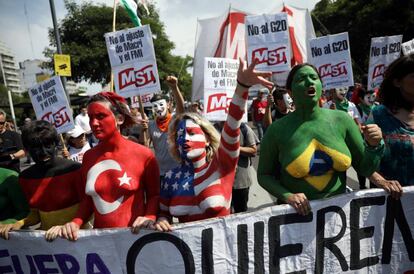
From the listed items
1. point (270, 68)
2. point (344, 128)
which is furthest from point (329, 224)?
point (270, 68)

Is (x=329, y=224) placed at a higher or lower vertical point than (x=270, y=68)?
lower

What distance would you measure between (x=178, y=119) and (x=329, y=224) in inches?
44.5

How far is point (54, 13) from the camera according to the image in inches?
374

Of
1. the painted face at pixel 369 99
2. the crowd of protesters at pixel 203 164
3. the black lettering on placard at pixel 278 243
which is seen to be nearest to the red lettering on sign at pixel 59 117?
the crowd of protesters at pixel 203 164

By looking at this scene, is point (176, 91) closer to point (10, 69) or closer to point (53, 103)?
point (53, 103)

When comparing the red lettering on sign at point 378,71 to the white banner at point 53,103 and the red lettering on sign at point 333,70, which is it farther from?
the white banner at point 53,103

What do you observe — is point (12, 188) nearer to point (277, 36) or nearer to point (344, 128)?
point (344, 128)

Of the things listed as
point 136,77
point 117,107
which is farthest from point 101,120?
point 136,77

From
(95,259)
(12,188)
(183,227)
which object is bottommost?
(95,259)

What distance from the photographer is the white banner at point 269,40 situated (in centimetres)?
532

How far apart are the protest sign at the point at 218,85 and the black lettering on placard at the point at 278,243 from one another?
1.89m

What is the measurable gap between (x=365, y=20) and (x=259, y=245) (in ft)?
96.9

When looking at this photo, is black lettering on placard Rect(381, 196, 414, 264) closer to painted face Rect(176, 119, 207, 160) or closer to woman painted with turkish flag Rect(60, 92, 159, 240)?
painted face Rect(176, 119, 207, 160)

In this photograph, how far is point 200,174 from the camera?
2123mm
